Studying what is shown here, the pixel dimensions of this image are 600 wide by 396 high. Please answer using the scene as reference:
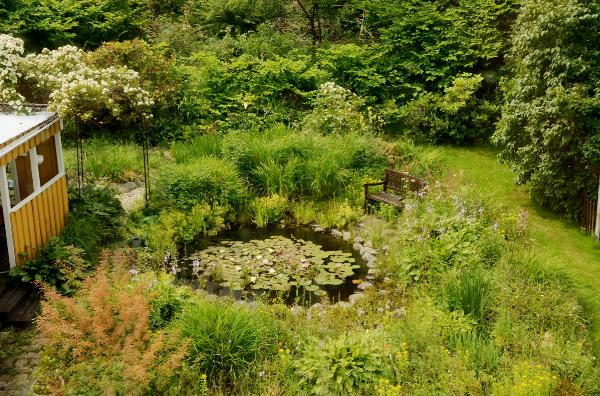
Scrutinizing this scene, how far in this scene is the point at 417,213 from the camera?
11219 millimetres

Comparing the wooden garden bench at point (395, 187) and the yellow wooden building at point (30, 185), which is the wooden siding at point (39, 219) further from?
the wooden garden bench at point (395, 187)

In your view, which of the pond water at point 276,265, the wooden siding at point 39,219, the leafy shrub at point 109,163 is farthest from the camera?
the leafy shrub at point 109,163

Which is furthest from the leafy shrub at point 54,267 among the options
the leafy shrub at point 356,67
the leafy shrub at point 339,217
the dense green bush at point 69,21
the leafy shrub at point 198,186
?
the dense green bush at point 69,21

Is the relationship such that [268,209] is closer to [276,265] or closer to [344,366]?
[276,265]

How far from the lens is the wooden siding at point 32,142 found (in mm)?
8820

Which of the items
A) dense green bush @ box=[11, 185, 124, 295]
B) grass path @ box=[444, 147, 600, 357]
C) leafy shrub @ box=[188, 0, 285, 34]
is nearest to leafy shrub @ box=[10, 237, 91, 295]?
dense green bush @ box=[11, 185, 124, 295]

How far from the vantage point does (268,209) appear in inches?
500

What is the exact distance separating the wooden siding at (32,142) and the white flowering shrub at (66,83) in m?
0.27

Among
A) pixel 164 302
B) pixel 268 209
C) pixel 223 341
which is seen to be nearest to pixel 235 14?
pixel 268 209

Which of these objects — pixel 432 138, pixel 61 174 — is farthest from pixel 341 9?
pixel 61 174

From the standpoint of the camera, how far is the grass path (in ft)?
29.9

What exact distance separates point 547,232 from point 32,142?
859 centimetres

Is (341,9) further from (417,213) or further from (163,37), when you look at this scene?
(417,213)

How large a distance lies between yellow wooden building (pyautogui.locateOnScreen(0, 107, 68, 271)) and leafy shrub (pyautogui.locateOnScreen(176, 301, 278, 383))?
3.23 m
